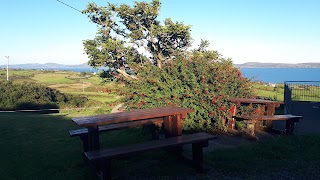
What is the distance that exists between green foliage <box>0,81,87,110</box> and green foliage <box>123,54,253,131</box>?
770 inches

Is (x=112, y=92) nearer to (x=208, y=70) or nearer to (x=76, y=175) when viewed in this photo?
(x=208, y=70)

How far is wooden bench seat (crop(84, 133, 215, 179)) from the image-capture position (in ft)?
13.8

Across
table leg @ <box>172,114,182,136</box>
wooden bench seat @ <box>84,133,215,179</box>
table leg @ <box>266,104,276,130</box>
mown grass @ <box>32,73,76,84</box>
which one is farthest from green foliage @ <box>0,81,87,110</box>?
mown grass @ <box>32,73,76,84</box>

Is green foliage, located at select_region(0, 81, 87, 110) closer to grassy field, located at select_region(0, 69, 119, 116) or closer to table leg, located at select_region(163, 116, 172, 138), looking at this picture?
grassy field, located at select_region(0, 69, 119, 116)

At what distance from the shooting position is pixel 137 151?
4.42m

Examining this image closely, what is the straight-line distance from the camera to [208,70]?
9.42m

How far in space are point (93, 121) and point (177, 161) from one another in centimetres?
193

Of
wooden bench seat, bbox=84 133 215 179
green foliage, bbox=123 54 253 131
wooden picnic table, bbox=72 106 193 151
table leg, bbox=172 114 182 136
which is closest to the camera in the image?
wooden bench seat, bbox=84 133 215 179

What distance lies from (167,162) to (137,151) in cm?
136

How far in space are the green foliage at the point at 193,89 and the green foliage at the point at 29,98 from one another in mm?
19571

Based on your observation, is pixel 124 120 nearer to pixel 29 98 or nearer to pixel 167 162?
pixel 167 162

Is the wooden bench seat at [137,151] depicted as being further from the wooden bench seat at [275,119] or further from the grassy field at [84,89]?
the grassy field at [84,89]

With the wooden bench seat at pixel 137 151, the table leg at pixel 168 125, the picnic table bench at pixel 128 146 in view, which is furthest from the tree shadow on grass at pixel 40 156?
the table leg at pixel 168 125

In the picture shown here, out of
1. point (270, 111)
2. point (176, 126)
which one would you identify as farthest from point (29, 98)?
point (176, 126)
